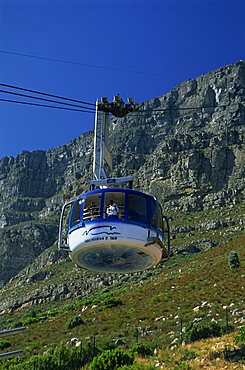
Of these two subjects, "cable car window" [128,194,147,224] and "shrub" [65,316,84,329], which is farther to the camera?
"shrub" [65,316,84,329]

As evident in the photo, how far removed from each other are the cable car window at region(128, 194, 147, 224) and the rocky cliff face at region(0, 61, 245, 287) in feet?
307

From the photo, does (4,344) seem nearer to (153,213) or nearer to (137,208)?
(153,213)

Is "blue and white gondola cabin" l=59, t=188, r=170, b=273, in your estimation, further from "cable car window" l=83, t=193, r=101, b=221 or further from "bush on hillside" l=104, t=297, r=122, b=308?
"bush on hillside" l=104, t=297, r=122, b=308

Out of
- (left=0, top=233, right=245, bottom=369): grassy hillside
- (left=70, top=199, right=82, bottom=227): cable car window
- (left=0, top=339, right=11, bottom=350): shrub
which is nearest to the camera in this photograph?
(left=70, top=199, right=82, bottom=227): cable car window

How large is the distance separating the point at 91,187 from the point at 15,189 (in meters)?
172

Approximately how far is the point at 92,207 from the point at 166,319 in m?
25.2

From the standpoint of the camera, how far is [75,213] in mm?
16531

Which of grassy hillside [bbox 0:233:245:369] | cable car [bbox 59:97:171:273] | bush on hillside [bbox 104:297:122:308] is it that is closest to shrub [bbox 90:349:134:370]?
grassy hillside [bbox 0:233:245:369]

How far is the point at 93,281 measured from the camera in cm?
8619

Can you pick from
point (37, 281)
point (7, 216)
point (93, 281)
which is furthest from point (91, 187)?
point (7, 216)

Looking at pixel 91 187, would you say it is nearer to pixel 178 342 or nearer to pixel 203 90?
pixel 178 342

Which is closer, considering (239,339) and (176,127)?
(239,339)

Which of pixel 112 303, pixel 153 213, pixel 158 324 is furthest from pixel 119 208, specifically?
pixel 112 303

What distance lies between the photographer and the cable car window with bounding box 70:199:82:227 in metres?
16.4
